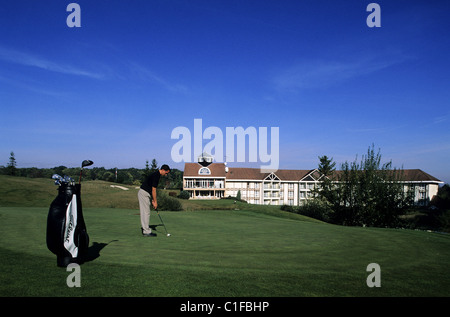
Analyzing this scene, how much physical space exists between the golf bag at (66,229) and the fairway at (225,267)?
11.7 inches

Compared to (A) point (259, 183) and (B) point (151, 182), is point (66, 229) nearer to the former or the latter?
(B) point (151, 182)

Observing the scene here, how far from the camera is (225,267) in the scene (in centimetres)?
657

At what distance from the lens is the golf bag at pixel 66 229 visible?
6.33 meters

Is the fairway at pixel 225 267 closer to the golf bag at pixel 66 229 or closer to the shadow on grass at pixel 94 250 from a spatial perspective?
the shadow on grass at pixel 94 250

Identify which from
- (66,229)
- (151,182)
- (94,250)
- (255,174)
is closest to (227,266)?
(66,229)

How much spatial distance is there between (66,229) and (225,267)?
11.0 feet

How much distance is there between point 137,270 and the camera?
237 inches

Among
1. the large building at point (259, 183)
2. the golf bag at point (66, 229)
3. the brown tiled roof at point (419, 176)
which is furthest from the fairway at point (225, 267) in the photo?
the brown tiled roof at point (419, 176)

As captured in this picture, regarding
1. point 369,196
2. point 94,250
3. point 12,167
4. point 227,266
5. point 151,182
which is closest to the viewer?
point 227,266

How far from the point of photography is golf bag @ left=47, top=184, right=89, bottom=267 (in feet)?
20.8

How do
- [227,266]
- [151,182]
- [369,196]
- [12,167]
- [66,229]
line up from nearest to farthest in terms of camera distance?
1. [66,229]
2. [227,266]
3. [151,182]
4. [369,196]
5. [12,167]

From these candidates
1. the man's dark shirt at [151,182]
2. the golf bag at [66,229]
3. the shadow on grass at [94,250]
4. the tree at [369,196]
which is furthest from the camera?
the tree at [369,196]
